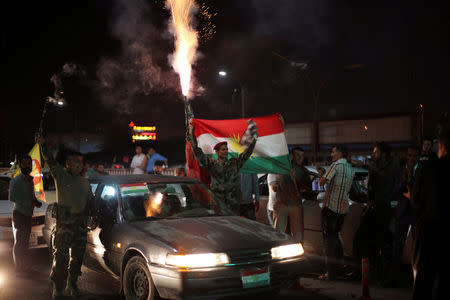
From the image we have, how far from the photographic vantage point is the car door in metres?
5.82

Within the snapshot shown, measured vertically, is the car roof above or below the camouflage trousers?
above

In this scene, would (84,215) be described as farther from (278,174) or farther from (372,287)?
(372,287)

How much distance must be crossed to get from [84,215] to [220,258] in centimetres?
231

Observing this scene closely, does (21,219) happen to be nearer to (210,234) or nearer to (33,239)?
(33,239)

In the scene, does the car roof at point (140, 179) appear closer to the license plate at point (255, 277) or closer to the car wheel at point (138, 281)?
the car wheel at point (138, 281)

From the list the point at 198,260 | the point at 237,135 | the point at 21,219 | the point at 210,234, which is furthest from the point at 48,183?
the point at 198,260

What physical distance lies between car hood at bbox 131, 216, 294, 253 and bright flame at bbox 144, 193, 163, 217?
0.34 m

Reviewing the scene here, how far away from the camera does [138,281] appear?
17.0 ft

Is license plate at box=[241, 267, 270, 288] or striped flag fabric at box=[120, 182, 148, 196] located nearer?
license plate at box=[241, 267, 270, 288]

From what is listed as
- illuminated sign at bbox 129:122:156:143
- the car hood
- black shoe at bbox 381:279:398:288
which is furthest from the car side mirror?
illuminated sign at bbox 129:122:156:143

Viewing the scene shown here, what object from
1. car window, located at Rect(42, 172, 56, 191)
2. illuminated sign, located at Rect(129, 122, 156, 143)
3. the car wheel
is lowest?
the car wheel

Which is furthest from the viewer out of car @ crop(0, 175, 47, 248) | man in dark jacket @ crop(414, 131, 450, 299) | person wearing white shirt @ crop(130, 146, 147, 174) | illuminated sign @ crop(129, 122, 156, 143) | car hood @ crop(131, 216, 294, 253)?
illuminated sign @ crop(129, 122, 156, 143)

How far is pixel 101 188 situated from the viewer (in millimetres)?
6637

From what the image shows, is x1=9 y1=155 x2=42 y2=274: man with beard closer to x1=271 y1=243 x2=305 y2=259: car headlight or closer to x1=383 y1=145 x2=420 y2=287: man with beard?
x1=271 y1=243 x2=305 y2=259: car headlight
